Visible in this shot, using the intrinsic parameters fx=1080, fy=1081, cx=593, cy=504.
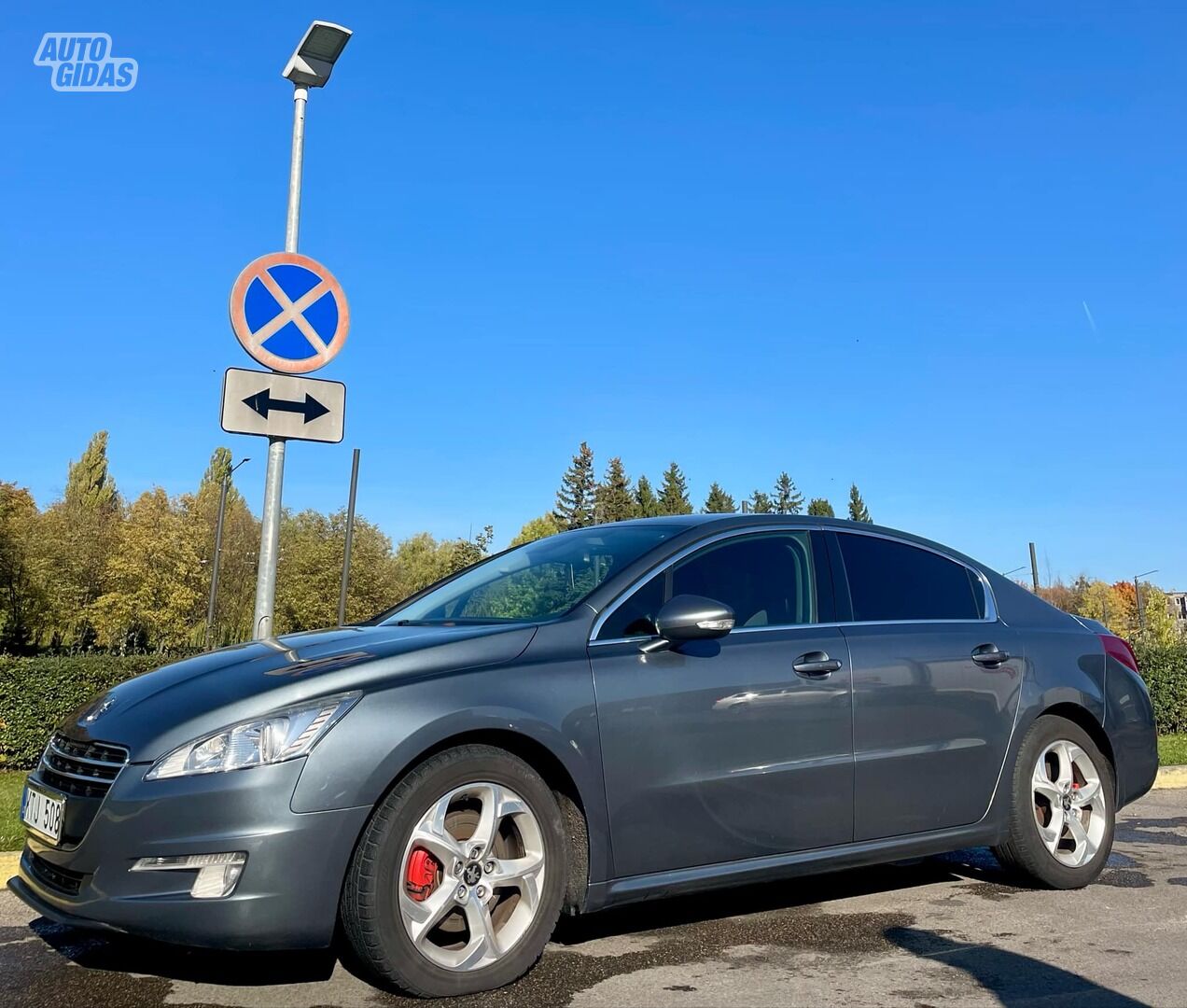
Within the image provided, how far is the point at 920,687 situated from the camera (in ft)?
15.2

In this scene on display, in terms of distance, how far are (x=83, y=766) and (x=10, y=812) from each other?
4.16 metres

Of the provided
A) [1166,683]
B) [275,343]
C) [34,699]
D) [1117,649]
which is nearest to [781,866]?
[1117,649]

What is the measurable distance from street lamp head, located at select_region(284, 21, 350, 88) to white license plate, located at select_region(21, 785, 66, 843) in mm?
4941

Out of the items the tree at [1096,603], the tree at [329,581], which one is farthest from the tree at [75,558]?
the tree at [1096,603]

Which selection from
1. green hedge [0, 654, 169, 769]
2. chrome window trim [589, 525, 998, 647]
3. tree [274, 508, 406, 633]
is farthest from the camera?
tree [274, 508, 406, 633]

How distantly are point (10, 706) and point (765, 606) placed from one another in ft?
25.7

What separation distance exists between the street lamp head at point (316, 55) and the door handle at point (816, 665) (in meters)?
4.92

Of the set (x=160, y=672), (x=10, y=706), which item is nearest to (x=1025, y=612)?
(x=160, y=672)

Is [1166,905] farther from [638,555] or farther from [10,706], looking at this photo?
[10,706]

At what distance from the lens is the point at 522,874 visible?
3.55m

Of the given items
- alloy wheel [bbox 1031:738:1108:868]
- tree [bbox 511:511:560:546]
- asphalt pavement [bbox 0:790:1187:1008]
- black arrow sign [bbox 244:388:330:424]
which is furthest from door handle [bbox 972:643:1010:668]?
tree [bbox 511:511:560:546]

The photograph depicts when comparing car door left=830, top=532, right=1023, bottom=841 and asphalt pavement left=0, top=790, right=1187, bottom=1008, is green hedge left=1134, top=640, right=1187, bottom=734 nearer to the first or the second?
asphalt pavement left=0, top=790, right=1187, bottom=1008

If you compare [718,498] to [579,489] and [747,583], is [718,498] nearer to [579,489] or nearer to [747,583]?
[579,489]

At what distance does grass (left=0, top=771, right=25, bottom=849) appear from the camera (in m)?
5.73
